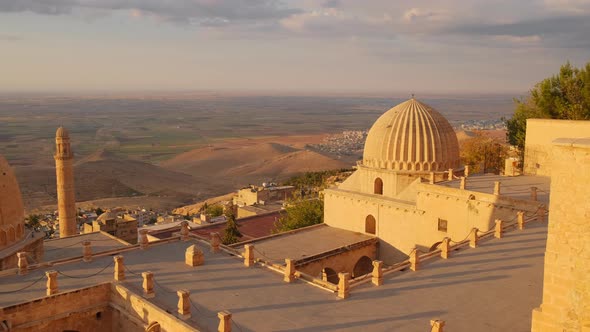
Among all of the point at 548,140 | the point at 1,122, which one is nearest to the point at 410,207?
the point at 548,140

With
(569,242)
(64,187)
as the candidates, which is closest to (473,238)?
(569,242)

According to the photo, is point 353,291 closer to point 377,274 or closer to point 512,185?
point 377,274

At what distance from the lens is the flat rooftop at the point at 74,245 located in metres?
23.3

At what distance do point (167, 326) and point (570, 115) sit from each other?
29662 millimetres

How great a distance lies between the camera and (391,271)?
16.1 metres

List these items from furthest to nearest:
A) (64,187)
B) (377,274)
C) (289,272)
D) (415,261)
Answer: (64,187) → (415,261) → (289,272) → (377,274)

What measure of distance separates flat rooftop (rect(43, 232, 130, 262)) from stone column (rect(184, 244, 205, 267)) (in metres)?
7.48

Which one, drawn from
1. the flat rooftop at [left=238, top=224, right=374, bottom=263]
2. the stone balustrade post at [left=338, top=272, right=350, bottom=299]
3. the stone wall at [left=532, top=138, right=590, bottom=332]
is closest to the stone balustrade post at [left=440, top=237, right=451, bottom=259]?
the stone balustrade post at [left=338, top=272, right=350, bottom=299]

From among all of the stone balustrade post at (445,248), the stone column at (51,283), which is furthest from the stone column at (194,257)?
the stone balustrade post at (445,248)

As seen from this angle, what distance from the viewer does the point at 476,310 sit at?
13227 mm

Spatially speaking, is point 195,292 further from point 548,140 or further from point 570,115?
point 570,115

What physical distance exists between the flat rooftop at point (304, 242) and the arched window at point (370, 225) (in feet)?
1.30

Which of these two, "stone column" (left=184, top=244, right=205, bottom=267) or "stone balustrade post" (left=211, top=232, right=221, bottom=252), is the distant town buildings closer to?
"stone balustrade post" (left=211, top=232, right=221, bottom=252)

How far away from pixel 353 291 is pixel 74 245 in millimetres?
16517
